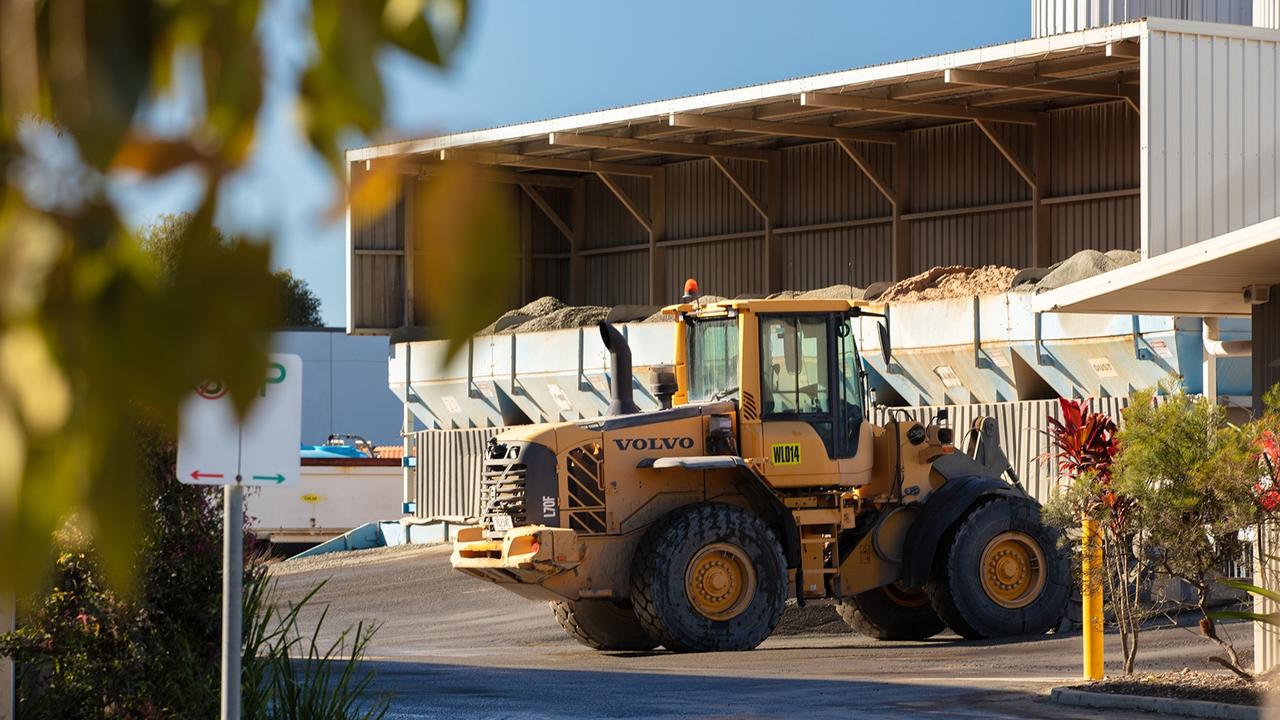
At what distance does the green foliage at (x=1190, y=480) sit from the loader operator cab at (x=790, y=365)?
583 centimetres

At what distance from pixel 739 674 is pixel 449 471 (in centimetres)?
2449

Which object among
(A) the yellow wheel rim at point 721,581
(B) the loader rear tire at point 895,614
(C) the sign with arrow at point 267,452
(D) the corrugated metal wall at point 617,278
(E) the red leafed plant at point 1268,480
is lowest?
(B) the loader rear tire at point 895,614

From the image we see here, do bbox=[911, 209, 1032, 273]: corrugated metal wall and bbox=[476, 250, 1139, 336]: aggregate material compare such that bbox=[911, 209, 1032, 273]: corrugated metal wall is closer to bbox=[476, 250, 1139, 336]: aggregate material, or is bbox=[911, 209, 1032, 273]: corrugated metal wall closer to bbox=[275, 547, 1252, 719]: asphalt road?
bbox=[476, 250, 1139, 336]: aggregate material

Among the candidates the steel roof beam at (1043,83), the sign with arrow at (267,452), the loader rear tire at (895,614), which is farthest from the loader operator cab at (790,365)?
the steel roof beam at (1043,83)

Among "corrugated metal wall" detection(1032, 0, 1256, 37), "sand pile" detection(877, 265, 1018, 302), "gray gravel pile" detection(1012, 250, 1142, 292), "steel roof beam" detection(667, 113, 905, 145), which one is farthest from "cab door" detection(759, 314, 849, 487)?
"corrugated metal wall" detection(1032, 0, 1256, 37)

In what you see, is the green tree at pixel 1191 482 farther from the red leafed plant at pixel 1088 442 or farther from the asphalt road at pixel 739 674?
the red leafed plant at pixel 1088 442

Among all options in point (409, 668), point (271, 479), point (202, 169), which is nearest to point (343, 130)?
point (202, 169)

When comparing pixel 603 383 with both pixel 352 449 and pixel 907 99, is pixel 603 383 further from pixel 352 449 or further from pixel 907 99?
pixel 352 449

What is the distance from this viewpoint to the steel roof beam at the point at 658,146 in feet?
125

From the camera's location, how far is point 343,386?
6100cm

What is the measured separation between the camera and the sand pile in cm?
3105

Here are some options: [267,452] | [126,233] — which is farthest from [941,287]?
[126,233]

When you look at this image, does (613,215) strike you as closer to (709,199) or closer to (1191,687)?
(709,199)

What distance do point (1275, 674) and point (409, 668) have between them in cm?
770
